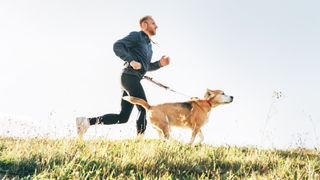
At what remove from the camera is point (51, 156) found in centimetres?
586

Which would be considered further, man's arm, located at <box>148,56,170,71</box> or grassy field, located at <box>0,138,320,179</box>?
man's arm, located at <box>148,56,170,71</box>

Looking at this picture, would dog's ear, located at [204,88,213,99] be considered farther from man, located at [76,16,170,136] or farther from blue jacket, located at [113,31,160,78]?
blue jacket, located at [113,31,160,78]

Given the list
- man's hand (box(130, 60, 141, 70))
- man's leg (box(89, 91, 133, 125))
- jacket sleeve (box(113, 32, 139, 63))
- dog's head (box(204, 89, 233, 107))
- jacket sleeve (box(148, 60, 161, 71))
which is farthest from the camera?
dog's head (box(204, 89, 233, 107))

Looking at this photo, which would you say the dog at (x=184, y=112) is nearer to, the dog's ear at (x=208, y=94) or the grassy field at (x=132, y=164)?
the dog's ear at (x=208, y=94)

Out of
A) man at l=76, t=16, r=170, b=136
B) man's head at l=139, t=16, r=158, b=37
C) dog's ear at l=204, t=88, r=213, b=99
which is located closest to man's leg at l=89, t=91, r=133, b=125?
man at l=76, t=16, r=170, b=136

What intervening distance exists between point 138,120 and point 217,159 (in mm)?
2500

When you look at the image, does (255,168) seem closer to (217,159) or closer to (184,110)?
(217,159)

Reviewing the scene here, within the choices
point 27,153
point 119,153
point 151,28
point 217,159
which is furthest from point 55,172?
point 151,28

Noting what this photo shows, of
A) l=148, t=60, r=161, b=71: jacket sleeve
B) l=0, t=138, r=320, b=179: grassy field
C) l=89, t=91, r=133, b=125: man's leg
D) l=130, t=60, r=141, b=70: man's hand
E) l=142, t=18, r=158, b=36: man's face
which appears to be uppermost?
l=142, t=18, r=158, b=36: man's face

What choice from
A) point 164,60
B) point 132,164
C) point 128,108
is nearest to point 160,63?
point 164,60

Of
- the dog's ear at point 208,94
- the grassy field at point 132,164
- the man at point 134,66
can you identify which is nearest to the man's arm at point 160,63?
the man at point 134,66

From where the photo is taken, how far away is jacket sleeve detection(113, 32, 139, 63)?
8664 millimetres

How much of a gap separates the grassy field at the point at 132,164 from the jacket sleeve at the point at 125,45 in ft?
6.45

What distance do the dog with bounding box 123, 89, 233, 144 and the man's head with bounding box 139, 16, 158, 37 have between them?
4.37 feet
